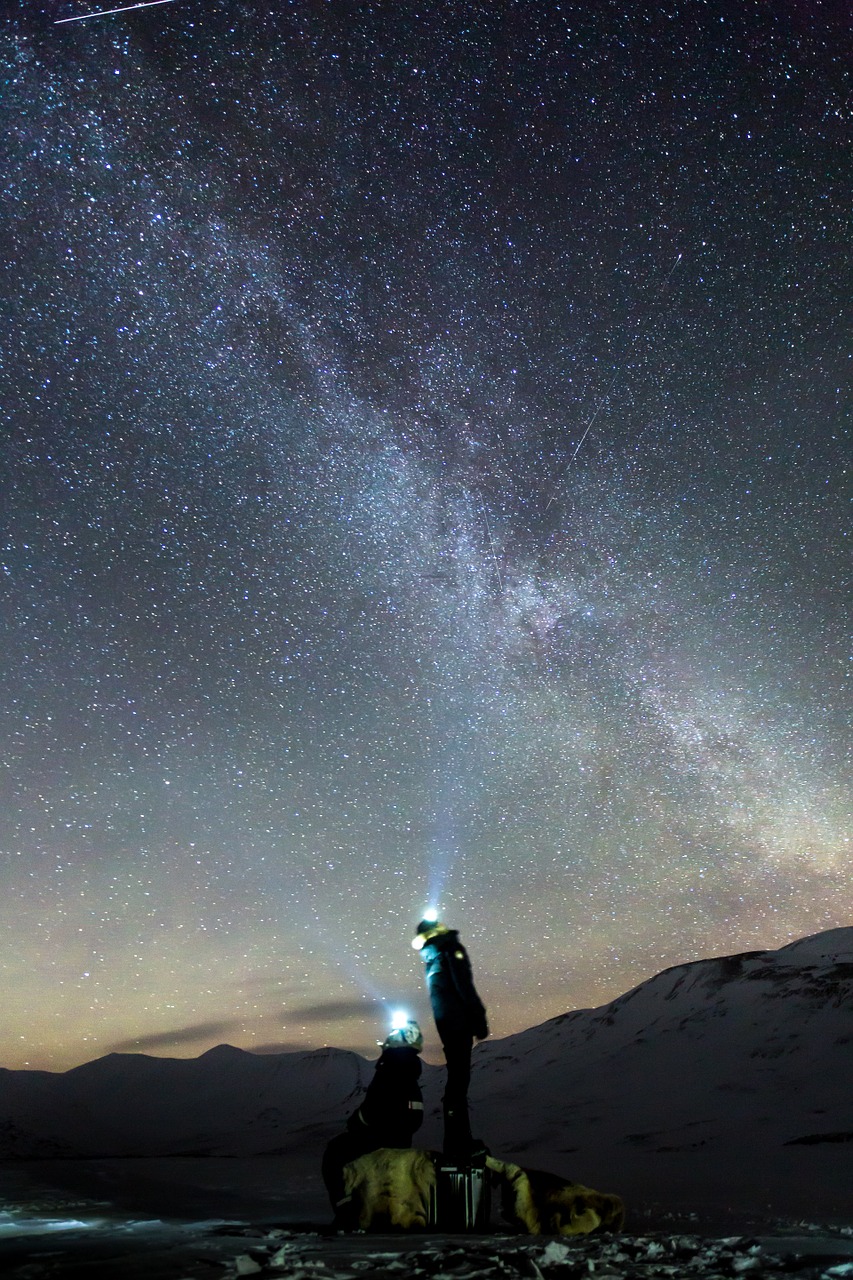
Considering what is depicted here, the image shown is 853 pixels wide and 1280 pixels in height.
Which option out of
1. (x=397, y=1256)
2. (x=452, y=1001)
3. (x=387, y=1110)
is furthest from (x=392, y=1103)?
(x=397, y=1256)

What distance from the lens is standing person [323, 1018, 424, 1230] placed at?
11766 mm

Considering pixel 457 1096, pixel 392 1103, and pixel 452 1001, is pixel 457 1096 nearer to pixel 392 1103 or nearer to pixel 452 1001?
pixel 392 1103

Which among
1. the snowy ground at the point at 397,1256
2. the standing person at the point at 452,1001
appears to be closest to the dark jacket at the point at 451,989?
the standing person at the point at 452,1001

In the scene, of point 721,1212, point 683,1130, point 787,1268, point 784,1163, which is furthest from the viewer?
point 683,1130

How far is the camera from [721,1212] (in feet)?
70.6

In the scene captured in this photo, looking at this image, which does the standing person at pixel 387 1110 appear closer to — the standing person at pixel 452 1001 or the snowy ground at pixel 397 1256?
the standing person at pixel 452 1001

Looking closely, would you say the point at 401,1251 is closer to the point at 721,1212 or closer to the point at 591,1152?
the point at 721,1212

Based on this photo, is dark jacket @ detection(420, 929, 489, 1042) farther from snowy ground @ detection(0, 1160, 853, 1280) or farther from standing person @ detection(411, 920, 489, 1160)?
snowy ground @ detection(0, 1160, 853, 1280)

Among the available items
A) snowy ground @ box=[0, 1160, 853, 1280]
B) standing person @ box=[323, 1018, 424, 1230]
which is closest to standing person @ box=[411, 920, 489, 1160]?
standing person @ box=[323, 1018, 424, 1230]

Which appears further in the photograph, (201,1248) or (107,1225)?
(107,1225)

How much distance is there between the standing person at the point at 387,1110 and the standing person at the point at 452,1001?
1.55ft

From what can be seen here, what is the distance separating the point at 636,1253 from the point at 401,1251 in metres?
2.46

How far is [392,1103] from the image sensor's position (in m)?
12.1

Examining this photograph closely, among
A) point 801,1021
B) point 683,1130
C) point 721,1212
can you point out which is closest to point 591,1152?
point 683,1130
